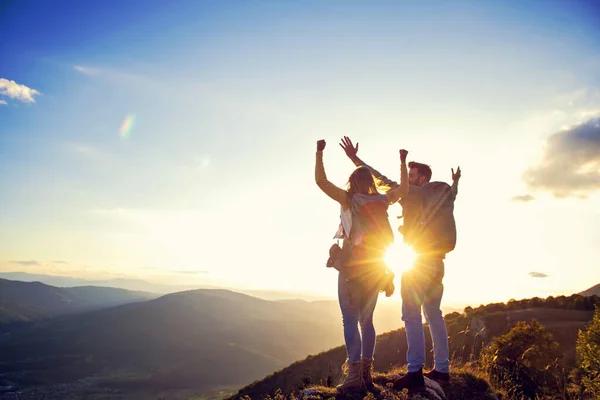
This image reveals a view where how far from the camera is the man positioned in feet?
16.0

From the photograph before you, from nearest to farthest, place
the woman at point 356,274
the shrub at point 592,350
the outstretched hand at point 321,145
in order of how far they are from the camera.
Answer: the woman at point 356,274
the outstretched hand at point 321,145
the shrub at point 592,350

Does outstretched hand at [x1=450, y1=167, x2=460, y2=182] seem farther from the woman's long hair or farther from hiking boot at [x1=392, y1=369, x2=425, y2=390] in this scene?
hiking boot at [x1=392, y1=369, x2=425, y2=390]

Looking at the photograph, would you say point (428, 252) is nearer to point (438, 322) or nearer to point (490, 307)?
point (438, 322)

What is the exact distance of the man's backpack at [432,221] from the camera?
4992 millimetres

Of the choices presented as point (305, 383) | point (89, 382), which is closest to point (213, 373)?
point (89, 382)

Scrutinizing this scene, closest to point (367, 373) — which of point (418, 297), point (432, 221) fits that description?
point (418, 297)

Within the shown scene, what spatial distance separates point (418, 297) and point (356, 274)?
1113mm

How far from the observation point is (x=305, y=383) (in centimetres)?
534

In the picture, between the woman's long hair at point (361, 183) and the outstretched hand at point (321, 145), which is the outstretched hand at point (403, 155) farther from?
the outstretched hand at point (321, 145)

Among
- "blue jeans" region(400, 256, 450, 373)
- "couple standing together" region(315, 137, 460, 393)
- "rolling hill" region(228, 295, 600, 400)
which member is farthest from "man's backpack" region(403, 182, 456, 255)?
"rolling hill" region(228, 295, 600, 400)

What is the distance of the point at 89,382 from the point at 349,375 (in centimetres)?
21490

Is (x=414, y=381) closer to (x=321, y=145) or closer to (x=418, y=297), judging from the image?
(x=418, y=297)

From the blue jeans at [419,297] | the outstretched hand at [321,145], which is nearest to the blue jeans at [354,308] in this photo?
the blue jeans at [419,297]

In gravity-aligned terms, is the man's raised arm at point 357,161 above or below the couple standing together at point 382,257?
above
